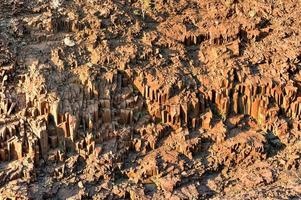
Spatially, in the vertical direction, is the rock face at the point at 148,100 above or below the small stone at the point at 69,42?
below

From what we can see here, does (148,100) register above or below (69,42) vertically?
below

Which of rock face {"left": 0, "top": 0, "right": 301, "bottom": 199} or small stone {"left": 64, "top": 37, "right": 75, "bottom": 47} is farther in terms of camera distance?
small stone {"left": 64, "top": 37, "right": 75, "bottom": 47}

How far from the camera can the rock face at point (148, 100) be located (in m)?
20.1

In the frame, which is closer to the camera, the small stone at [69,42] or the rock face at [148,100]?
the rock face at [148,100]

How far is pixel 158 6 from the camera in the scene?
80.4ft

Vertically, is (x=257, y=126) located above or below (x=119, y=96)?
below

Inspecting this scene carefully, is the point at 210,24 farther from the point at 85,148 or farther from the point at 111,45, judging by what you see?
the point at 85,148

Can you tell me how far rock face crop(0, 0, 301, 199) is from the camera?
20062 mm

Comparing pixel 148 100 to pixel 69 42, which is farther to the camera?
pixel 69 42

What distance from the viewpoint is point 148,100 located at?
2169 centimetres

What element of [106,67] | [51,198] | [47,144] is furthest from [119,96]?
[51,198]

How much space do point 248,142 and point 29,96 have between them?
25.5 ft

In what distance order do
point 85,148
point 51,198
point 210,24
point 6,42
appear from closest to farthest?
point 51,198 < point 85,148 < point 6,42 < point 210,24

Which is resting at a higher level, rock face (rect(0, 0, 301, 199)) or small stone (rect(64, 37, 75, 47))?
small stone (rect(64, 37, 75, 47))
